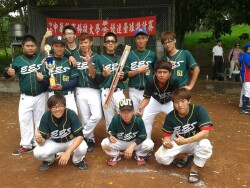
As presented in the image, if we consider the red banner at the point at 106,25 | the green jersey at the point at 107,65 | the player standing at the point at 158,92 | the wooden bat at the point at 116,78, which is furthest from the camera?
the red banner at the point at 106,25

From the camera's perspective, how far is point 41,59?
15.1 ft

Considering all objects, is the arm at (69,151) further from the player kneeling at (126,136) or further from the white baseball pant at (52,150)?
the player kneeling at (126,136)

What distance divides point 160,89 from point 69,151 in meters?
1.63

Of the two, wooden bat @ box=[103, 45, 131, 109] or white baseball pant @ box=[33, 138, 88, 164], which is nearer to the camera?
white baseball pant @ box=[33, 138, 88, 164]

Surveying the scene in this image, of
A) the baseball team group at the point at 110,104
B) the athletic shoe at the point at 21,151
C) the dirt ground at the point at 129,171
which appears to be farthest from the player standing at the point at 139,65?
the athletic shoe at the point at 21,151

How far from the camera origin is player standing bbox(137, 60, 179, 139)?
4008 mm

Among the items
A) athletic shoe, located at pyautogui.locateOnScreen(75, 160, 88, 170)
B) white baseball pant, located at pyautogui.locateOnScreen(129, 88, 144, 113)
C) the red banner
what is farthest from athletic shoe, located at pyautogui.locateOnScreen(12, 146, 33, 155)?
the red banner

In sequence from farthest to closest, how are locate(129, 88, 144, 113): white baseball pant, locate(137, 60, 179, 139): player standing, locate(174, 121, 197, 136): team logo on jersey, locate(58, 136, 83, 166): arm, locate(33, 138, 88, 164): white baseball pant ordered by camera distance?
locate(129, 88, 144, 113): white baseball pant
locate(137, 60, 179, 139): player standing
locate(33, 138, 88, 164): white baseball pant
locate(174, 121, 197, 136): team logo on jersey
locate(58, 136, 83, 166): arm

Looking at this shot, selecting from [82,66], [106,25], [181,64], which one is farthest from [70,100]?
[106,25]

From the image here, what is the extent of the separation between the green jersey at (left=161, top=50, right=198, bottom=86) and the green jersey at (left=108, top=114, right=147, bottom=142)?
0.97 metres

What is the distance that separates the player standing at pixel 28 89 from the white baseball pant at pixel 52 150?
0.86 m

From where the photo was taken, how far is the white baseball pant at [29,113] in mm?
4566

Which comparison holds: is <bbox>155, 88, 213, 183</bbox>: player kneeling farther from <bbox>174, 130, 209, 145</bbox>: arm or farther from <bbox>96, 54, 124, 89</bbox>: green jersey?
<bbox>96, 54, 124, 89</bbox>: green jersey

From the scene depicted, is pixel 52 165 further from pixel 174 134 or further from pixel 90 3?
pixel 90 3
